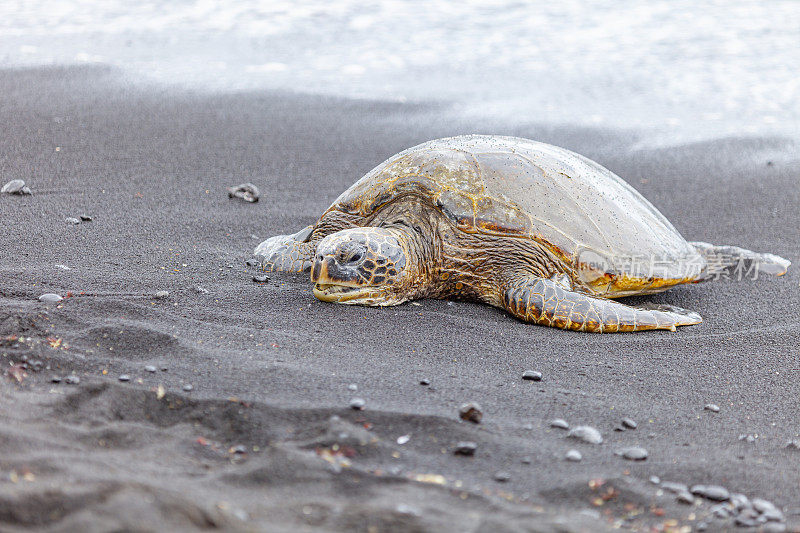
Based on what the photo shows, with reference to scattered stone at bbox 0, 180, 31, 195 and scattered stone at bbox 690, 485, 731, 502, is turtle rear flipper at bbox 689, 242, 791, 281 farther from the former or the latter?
scattered stone at bbox 0, 180, 31, 195

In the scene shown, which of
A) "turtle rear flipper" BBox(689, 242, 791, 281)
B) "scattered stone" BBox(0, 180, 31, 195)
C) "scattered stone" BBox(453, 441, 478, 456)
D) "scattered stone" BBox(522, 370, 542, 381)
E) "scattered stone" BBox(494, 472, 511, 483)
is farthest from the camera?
"scattered stone" BBox(0, 180, 31, 195)

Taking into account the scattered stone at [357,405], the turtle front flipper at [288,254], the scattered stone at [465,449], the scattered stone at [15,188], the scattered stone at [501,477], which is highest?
the scattered stone at [15,188]

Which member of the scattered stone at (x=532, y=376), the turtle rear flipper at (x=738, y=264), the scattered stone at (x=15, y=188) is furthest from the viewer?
the scattered stone at (x=15, y=188)

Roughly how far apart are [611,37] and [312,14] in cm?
460

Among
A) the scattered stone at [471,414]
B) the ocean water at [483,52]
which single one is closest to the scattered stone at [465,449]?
the scattered stone at [471,414]

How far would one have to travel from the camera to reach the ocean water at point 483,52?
8203 millimetres

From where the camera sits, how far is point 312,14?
11.6m

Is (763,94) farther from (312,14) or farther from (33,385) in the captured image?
(33,385)

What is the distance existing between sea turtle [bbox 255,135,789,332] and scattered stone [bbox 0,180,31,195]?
71.9 inches

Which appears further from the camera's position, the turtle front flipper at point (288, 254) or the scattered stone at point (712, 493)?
the turtle front flipper at point (288, 254)

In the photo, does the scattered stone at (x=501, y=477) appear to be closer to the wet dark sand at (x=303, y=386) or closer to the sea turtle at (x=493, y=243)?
the wet dark sand at (x=303, y=386)

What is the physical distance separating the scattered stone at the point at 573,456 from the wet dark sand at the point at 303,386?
0.07 ft

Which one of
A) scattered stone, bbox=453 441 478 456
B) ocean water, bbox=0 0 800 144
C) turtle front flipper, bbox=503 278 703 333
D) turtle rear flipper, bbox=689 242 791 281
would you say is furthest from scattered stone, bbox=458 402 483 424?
ocean water, bbox=0 0 800 144

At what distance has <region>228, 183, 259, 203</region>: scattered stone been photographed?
538 centimetres
